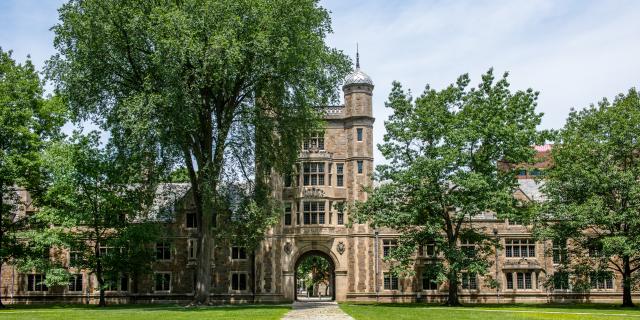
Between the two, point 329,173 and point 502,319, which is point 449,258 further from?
point 502,319

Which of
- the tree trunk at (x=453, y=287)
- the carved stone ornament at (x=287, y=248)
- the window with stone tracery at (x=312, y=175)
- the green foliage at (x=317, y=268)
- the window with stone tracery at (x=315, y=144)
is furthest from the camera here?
the green foliage at (x=317, y=268)

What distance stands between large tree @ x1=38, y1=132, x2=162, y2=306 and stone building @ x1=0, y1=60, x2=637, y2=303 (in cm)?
367

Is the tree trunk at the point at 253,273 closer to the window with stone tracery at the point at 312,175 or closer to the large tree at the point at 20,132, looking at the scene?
the window with stone tracery at the point at 312,175

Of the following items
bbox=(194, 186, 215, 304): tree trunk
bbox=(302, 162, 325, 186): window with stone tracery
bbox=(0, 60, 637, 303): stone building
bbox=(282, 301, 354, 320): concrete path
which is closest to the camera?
bbox=(282, 301, 354, 320): concrete path

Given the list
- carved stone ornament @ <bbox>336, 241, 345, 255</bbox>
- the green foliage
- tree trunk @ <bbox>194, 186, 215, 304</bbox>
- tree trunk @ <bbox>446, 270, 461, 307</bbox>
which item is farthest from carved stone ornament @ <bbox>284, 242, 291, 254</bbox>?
the green foliage

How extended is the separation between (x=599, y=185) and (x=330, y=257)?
695 inches

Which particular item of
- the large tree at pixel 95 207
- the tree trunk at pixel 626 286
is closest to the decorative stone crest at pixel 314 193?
the large tree at pixel 95 207

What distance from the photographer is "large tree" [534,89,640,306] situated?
37.0 metres

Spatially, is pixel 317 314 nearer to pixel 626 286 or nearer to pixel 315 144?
pixel 626 286

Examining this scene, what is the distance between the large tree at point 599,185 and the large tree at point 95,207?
23.4m

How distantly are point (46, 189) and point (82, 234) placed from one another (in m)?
3.58

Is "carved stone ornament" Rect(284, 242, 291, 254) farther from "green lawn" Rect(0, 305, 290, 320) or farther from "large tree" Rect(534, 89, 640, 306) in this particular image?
"large tree" Rect(534, 89, 640, 306)

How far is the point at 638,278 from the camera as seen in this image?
37562mm

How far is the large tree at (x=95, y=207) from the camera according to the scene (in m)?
40.2
